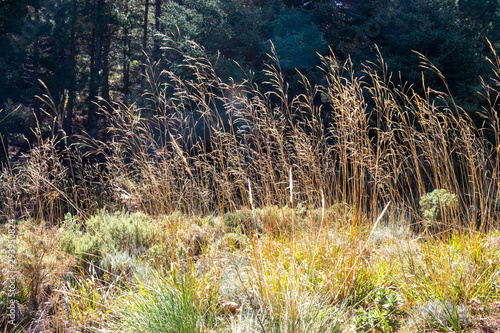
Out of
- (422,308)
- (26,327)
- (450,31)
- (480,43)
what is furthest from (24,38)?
(480,43)

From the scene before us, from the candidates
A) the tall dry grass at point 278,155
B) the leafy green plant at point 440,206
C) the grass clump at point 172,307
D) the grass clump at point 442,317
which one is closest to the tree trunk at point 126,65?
the tall dry grass at point 278,155

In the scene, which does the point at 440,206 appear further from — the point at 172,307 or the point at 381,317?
the point at 172,307

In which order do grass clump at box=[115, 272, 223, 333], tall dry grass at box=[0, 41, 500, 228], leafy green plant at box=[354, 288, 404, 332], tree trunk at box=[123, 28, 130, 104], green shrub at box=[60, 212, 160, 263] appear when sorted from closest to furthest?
grass clump at box=[115, 272, 223, 333] < leafy green plant at box=[354, 288, 404, 332] < tall dry grass at box=[0, 41, 500, 228] < green shrub at box=[60, 212, 160, 263] < tree trunk at box=[123, 28, 130, 104]

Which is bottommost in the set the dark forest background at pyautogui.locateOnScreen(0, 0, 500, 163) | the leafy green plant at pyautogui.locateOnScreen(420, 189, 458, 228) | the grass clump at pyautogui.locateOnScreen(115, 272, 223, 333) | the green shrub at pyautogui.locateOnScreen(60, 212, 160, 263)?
the green shrub at pyautogui.locateOnScreen(60, 212, 160, 263)

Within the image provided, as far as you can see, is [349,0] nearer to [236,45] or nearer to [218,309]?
[236,45]

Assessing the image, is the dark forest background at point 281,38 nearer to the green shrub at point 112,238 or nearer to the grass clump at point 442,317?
the green shrub at point 112,238

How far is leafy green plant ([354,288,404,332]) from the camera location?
6.00 feet

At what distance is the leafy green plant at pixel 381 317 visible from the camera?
1828 millimetres

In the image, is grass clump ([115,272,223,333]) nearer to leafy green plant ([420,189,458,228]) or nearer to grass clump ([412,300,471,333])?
grass clump ([412,300,471,333])


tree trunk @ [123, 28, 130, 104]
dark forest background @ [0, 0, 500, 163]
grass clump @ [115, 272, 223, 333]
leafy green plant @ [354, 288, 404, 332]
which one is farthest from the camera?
tree trunk @ [123, 28, 130, 104]

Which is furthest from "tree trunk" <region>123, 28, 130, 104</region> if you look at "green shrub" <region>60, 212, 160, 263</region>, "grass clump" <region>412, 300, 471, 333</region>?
"grass clump" <region>412, 300, 471, 333</region>

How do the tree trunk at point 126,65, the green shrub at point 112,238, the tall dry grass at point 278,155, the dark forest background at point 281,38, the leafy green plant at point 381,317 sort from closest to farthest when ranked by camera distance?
the leafy green plant at point 381,317 → the tall dry grass at point 278,155 → the green shrub at point 112,238 → the dark forest background at point 281,38 → the tree trunk at point 126,65

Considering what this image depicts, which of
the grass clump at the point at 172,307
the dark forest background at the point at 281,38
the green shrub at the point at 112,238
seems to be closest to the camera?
the grass clump at the point at 172,307

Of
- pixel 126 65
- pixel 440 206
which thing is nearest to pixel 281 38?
pixel 440 206
